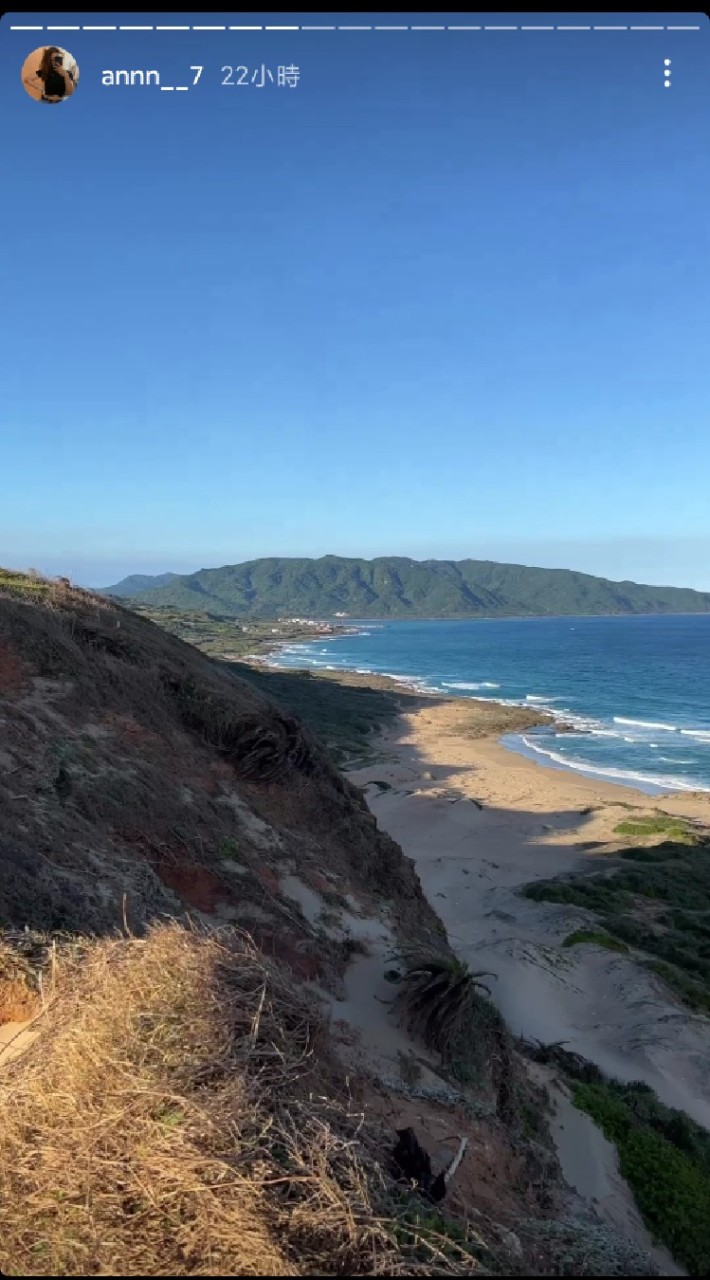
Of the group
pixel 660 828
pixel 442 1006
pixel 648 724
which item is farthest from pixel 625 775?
pixel 442 1006

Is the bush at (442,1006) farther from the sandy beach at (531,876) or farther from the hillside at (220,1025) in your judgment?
the sandy beach at (531,876)

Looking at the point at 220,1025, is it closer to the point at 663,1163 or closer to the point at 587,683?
the point at 663,1163

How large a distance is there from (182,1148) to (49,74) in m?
5.55

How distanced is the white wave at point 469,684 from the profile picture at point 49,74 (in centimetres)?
8612

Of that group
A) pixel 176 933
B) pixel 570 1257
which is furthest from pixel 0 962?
pixel 570 1257

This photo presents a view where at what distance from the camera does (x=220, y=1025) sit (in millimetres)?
4219

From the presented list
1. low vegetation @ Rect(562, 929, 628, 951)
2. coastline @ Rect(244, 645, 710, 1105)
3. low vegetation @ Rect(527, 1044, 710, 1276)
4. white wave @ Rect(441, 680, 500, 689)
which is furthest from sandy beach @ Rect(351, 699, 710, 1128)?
white wave @ Rect(441, 680, 500, 689)

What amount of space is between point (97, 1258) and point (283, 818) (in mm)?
9405

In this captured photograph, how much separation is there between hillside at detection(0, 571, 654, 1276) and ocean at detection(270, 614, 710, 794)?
3439 centimetres

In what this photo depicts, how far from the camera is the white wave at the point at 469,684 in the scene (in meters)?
88.9

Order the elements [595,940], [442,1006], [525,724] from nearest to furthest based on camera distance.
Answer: [442,1006] → [595,940] → [525,724]

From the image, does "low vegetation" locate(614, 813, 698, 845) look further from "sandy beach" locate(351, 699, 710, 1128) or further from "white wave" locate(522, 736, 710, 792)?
"white wave" locate(522, 736, 710, 792)

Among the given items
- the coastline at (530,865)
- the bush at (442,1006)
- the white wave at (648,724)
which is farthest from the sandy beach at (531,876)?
the white wave at (648,724)

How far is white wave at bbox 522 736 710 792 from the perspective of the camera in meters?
40.6
